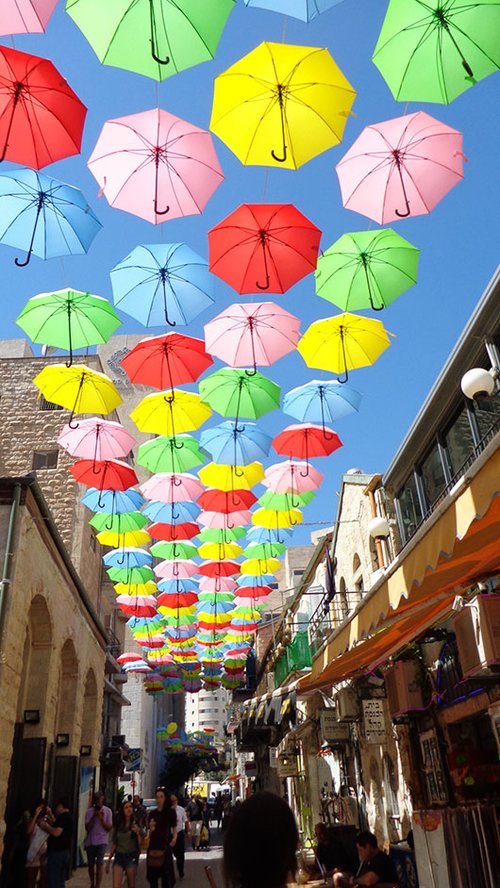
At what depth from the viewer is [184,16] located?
545 centimetres

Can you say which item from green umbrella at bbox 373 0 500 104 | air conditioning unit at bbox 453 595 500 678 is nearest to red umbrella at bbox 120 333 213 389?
green umbrella at bbox 373 0 500 104

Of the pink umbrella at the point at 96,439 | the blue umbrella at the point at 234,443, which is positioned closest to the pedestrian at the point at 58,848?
the pink umbrella at the point at 96,439

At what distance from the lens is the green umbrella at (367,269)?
8141mm

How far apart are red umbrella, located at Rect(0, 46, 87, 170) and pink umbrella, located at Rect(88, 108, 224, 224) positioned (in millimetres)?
648

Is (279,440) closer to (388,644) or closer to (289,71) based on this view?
(388,644)

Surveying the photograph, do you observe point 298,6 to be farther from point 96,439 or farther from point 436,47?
point 96,439

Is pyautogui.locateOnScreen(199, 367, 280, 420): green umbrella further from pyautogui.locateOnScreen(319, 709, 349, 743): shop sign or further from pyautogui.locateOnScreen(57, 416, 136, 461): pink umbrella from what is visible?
pyautogui.locateOnScreen(319, 709, 349, 743): shop sign

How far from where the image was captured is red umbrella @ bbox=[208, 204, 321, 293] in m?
7.38

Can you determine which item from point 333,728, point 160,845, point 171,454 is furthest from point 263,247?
point 333,728

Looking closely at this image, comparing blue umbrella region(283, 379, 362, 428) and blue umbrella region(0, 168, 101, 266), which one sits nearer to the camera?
blue umbrella region(0, 168, 101, 266)

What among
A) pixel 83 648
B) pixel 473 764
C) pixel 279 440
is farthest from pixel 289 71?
pixel 83 648

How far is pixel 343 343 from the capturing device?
9500 millimetres

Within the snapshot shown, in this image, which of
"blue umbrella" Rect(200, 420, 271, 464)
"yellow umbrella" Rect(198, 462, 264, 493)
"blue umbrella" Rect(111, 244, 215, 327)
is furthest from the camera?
"yellow umbrella" Rect(198, 462, 264, 493)

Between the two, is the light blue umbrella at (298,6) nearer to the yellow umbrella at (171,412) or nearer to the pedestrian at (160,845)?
the yellow umbrella at (171,412)
